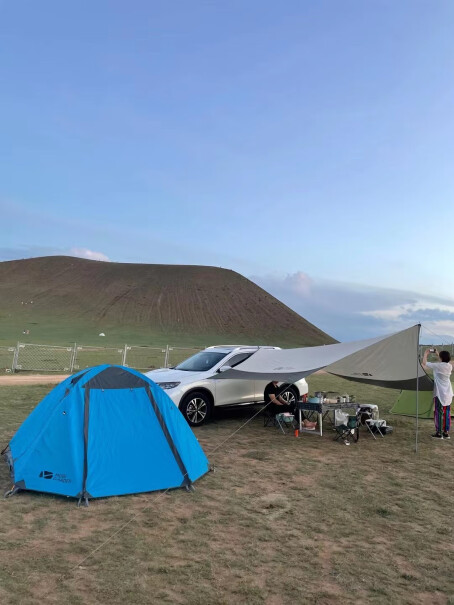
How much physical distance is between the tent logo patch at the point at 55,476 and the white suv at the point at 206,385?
12.5 ft

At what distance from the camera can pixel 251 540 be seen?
15.2 ft

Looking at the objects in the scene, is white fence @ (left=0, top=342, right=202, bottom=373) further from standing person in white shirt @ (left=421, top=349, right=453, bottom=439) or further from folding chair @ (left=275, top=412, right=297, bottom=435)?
standing person in white shirt @ (left=421, top=349, right=453, bottom=439)

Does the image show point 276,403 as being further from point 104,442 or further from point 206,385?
point 104,442

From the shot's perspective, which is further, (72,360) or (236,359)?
(72,360)

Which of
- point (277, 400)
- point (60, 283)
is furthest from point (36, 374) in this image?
point (60, 283)

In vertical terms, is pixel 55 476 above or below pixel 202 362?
below

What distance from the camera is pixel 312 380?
2162 cm

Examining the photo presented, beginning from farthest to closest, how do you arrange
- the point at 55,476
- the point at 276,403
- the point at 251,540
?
the point at 276,403, the point at 55,476, the point at 251,540

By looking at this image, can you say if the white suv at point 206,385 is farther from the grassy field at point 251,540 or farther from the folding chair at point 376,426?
the grassy field at point 251,540

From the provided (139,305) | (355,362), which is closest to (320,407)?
(355,362)

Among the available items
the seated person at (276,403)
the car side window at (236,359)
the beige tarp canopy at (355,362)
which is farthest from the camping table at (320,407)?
the car side window at (236,359)

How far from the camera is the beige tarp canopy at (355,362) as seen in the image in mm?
8523

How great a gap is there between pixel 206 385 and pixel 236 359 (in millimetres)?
1123

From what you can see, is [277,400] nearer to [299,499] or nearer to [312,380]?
[299,499]
